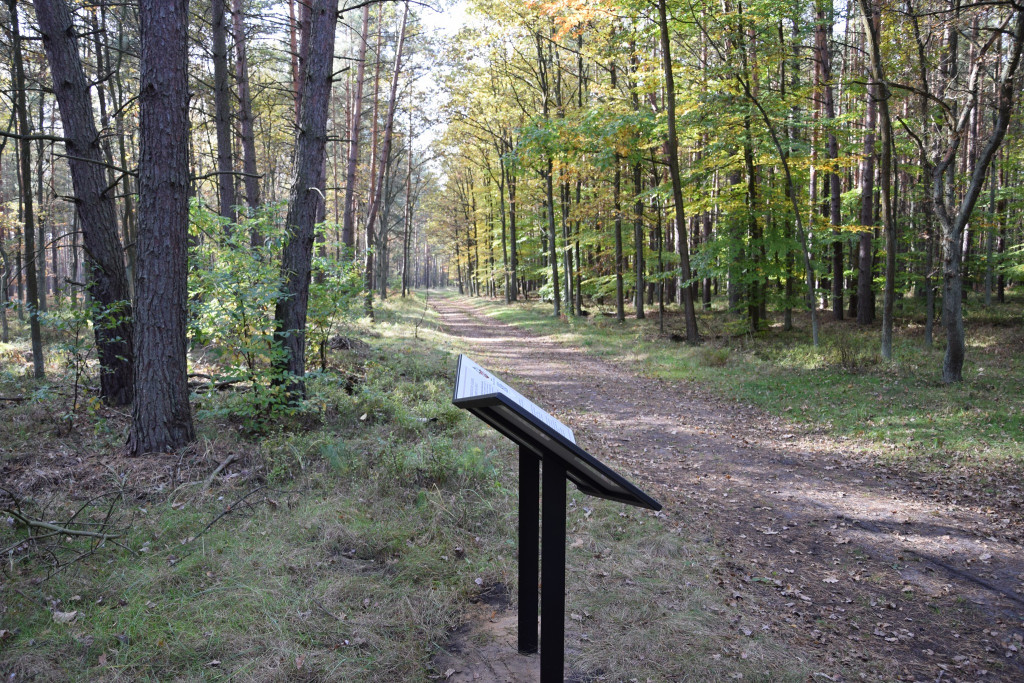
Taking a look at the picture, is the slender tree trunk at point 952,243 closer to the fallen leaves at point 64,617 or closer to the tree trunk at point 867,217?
the tree trunk at point 867,217

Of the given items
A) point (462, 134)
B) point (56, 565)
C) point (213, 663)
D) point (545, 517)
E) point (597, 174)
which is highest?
point (462, 134)

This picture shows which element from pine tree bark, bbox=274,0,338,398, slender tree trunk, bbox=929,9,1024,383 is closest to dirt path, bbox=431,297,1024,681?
slender tree trunk, bbox=929,9,1024,383

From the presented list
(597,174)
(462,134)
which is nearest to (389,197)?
(462,134)

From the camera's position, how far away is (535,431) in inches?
99.9

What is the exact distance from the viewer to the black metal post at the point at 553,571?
265 cm

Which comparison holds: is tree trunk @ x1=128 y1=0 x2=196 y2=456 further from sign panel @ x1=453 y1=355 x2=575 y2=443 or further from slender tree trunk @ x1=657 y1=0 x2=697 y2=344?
slender tree trunk @ x1=657 y1=0 x2=697 y2=344

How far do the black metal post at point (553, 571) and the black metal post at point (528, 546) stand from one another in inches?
14.6

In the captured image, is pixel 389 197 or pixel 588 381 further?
pixel 389 197

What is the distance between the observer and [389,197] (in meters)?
28.6

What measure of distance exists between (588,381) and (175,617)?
9516 mm

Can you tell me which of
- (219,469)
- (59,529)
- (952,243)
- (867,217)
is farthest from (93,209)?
(867,217)

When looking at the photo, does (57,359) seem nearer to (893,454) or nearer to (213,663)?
(213,663)

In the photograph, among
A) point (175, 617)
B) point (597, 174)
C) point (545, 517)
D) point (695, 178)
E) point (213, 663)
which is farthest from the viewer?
point (597, 174)

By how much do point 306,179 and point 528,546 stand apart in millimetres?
6169
